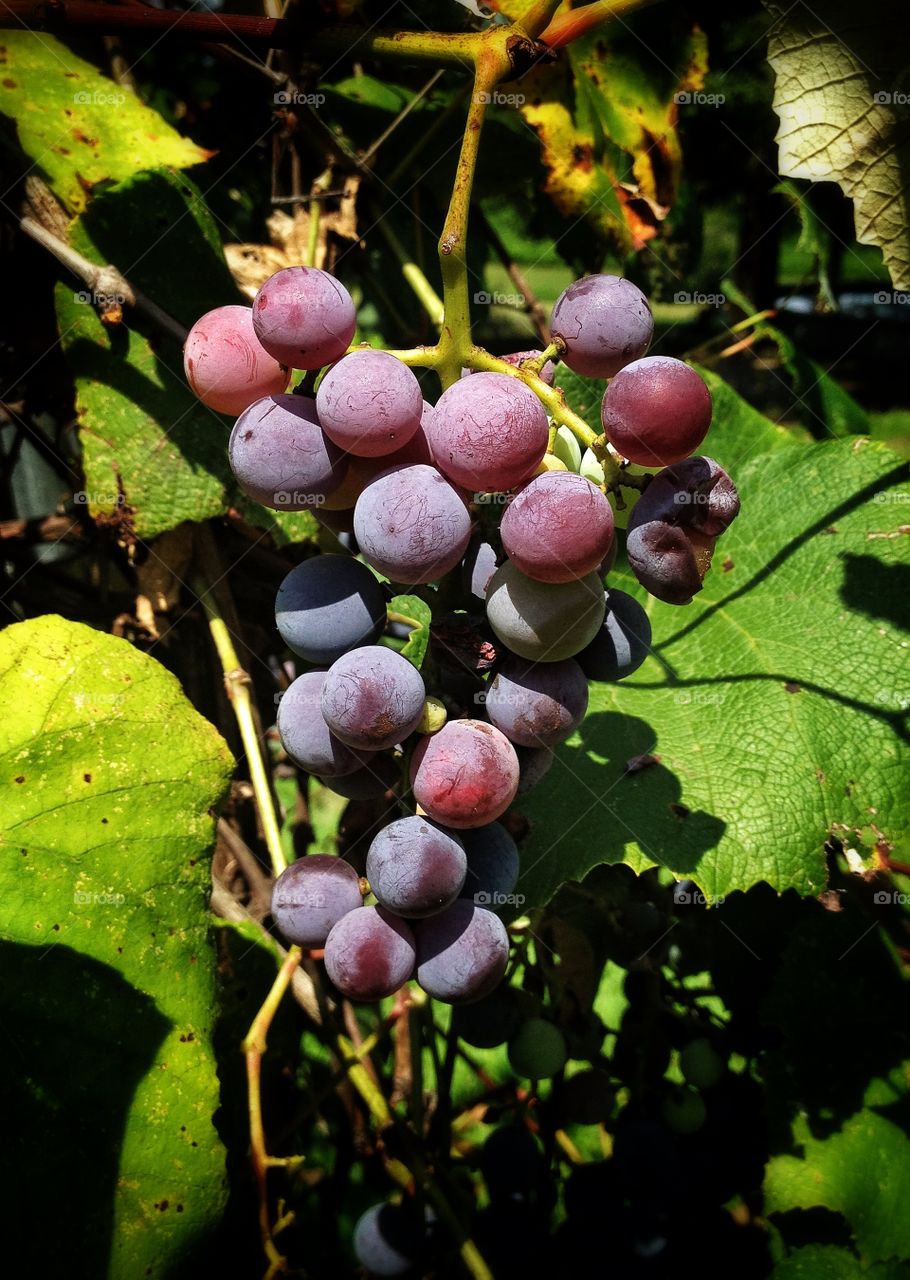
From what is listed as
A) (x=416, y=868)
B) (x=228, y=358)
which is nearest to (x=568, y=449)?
(x=228, y=358)

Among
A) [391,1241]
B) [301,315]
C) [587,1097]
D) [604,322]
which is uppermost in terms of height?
[604,322]

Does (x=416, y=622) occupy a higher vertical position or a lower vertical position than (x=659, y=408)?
lower

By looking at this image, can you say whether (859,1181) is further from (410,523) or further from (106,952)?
(410,523)

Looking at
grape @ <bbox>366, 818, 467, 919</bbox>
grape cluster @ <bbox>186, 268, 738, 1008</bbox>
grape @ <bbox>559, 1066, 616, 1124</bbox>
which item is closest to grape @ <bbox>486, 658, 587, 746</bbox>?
grape cluster @ <bbox>186, 268, 738, 1008</bbox>

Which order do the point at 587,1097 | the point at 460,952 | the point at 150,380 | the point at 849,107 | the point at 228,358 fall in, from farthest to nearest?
the point at 587,1097
the point at 150,380
the point at 849,107
the point at 460,952
the point at 228,358

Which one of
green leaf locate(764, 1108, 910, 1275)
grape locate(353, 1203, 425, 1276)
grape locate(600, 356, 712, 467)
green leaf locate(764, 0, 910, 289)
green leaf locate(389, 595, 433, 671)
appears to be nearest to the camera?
grape locate(600, 356, 712, 467)

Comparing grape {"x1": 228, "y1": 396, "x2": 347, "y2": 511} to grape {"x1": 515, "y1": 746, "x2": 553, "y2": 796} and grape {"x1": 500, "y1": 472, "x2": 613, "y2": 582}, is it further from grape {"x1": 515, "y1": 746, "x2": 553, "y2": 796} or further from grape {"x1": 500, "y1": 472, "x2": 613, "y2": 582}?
grape {"x1": 515, "y1": 746, "x2": 553, "y2": 796}

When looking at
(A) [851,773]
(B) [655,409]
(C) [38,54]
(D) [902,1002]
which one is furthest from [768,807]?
(C) [38,54]
